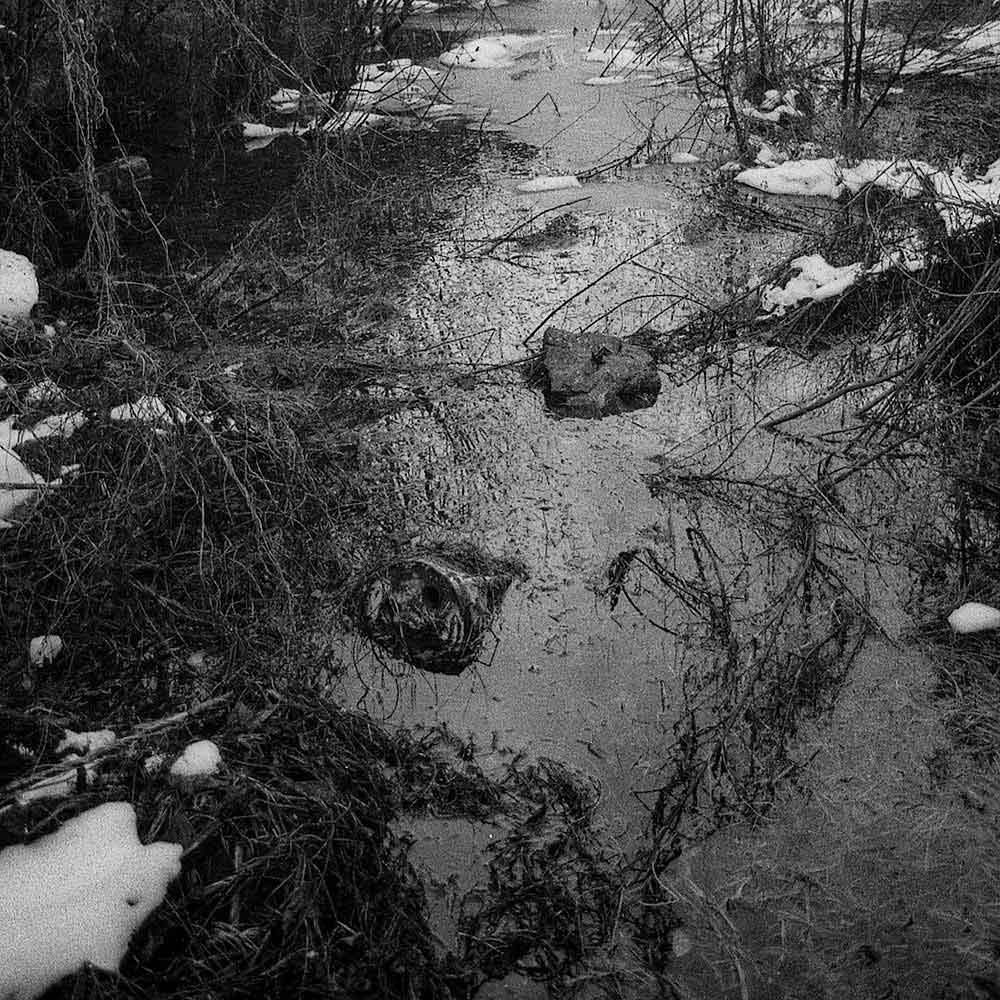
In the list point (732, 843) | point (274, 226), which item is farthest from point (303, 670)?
point (274, 226)

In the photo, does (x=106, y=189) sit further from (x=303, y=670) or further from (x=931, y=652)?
(x=931, y=652)

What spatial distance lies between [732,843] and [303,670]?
129cm

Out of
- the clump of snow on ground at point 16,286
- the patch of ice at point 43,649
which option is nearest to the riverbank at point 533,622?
the patch of ice at point 43,649

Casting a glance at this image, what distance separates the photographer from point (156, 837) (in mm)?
2297

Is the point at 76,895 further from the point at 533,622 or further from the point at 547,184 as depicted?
the point at 547,184

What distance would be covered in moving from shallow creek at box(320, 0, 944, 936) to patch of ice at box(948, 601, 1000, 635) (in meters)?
0.15

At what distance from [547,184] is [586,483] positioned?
358 cm

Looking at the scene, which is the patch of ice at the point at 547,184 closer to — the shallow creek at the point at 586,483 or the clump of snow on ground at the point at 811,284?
the shallow creek at the point at 586,483

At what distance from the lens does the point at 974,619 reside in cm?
303

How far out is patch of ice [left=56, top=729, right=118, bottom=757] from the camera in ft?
8.42

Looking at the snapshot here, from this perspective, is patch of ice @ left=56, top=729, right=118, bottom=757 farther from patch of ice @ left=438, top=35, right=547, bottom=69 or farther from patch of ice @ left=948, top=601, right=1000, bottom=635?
patch of ice @ left=438, top=35, right=547, bottom=69

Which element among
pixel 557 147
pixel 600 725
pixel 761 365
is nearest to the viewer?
pixel 600 725

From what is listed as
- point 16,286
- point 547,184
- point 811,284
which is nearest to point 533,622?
point 811,284

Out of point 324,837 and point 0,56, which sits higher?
point 0,56
